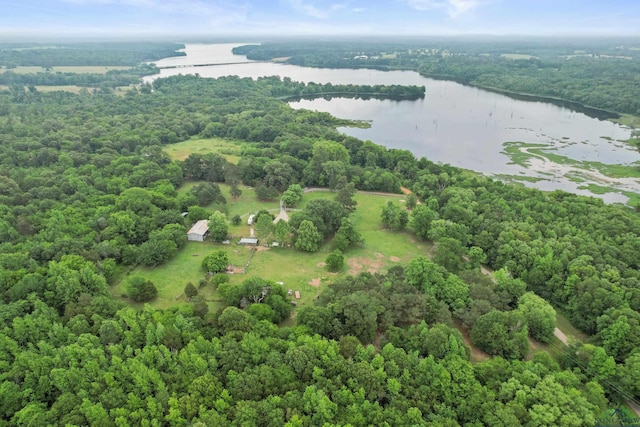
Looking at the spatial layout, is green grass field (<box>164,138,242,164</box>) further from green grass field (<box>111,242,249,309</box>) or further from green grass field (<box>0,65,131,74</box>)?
green grass field (<box>0,65,131,74</box>)

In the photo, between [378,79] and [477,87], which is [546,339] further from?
[378,79]

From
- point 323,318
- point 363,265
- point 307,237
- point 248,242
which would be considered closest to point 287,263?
point 307,237

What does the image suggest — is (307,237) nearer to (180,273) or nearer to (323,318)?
(180,273)

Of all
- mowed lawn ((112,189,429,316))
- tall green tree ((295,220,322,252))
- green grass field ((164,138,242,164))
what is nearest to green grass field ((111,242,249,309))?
mowed lawn ((112,189,429,316))

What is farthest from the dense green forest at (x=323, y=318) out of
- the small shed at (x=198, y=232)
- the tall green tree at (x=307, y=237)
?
the small shed at (x=198, y=232)

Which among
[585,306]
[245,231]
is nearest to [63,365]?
[245,231]

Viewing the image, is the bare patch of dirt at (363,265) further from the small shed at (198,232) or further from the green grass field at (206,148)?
the green grass field at (206,148)
